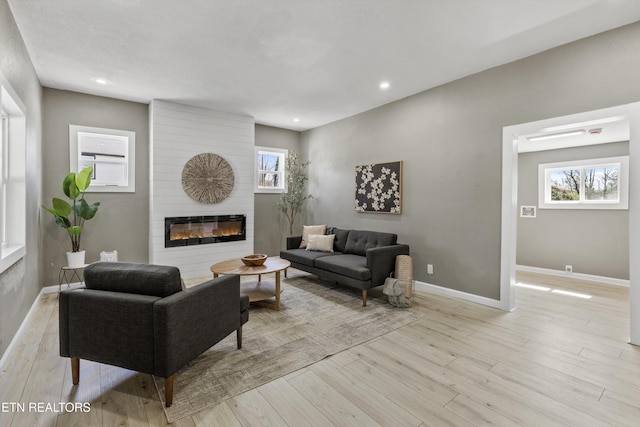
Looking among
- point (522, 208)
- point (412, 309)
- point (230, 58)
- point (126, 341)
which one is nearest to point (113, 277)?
point (126, 341)

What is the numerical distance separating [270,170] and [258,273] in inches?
136

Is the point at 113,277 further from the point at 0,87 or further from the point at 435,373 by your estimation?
the point at 435,373

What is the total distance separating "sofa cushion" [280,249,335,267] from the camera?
4.56 metres

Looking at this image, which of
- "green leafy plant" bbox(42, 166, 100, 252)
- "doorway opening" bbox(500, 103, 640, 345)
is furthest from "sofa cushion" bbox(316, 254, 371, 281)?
"green leafy plant" bbox(42, 166, 100, 252)

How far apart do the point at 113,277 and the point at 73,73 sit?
335cm

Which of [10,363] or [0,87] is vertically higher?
[0,87]

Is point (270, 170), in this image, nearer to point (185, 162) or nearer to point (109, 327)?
point (185, 162)

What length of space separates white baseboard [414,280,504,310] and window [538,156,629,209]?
320 centimetres

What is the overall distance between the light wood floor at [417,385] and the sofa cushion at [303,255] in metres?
1.86

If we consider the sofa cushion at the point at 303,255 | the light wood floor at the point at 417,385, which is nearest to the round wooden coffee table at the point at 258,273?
the sofa cushion at the point at 303,255

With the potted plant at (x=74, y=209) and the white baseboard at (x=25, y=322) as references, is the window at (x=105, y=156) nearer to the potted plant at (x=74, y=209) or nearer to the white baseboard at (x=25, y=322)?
the potted plant at (x=74, y=209)

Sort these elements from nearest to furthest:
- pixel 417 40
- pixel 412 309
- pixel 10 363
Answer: pixel 10 363 < pixel 417 40 < pixel 412 309

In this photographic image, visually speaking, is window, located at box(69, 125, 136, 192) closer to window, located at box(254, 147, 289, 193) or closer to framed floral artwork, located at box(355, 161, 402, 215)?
window, located at box(254, 147, 289, 193)

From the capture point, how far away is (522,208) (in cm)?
605
